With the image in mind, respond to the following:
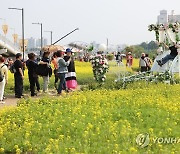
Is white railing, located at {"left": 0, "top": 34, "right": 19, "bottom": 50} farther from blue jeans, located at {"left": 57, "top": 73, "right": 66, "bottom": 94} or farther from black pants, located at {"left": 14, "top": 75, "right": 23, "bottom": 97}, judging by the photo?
black pants, located at {"left": 14, "top": 75, "right": 23, "bottom": 97}

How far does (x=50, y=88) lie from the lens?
19.2 metres

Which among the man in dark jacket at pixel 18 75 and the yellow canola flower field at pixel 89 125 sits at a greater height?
the man in dark jacket at pixel 18 75

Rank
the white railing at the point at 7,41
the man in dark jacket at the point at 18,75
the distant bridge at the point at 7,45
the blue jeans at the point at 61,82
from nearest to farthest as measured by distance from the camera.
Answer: the man in dark jacket at the point at 18,75, the blue jeans at the point at 61,82, the white railing at the point at 7,41, the distant bridge at the point at 7,45

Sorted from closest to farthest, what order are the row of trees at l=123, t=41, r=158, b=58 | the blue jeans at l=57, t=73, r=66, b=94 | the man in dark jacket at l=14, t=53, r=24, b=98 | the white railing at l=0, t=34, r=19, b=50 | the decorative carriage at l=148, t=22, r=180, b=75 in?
the man in dark jacket at l=14, t=53, r=24, b=98 → the blue jeans at l=57, t=73, r=66, b=94 → the decorative carriage at l=148, t=22, r=180, b=75 → the row of trees at l=123, t=41, r=158, b=58 → the white railing at l=0, t=34, r=19, b=50

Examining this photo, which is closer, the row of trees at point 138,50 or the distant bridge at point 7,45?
the row of trees at point 138,50

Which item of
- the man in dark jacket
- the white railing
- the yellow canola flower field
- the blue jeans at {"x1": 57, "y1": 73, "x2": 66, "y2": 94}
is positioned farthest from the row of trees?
the yellow canola flower field

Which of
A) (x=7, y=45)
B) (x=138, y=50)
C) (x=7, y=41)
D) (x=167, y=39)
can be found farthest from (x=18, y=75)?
(x=138, y=50)

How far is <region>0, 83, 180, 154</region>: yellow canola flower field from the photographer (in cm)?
652

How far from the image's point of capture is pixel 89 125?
298 inches

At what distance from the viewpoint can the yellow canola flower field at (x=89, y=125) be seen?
652cm

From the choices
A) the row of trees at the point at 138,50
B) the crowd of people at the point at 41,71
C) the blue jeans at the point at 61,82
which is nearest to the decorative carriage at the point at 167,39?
the crowd of people at the point at 41,71

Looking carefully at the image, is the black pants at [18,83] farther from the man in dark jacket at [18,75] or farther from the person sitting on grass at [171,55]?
the person sitting on grass at [171,55]

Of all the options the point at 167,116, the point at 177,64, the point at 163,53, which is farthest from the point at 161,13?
the point at 167,116

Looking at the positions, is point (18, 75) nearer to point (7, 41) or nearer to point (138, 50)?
point (7, 41)
